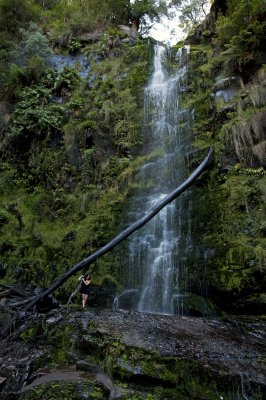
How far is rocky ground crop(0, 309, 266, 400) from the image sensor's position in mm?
4133

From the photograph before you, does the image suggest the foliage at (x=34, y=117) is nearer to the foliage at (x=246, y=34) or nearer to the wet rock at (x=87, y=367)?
the foliage at (x=246, y=34)

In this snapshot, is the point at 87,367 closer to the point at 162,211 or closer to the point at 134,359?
the point at 134,359

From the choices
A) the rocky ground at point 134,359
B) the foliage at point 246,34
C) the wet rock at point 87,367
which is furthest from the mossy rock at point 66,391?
the foliage at point 246,34

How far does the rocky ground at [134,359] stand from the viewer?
13.6ft

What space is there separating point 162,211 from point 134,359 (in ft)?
18.2

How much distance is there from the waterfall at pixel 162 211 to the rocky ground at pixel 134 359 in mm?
2069

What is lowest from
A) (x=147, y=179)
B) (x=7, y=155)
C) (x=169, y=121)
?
(x=147, y=179)

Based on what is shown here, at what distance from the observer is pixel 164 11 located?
819 inches

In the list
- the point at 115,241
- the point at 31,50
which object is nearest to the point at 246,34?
the point at 115,241

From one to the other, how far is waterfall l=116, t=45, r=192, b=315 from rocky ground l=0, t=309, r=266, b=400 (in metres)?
2.07

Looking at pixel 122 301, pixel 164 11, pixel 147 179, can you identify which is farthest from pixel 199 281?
pixel 164 11

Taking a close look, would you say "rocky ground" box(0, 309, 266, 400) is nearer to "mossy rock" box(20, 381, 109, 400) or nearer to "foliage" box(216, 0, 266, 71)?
"mossy rock" box(20, 381, 109, 400)

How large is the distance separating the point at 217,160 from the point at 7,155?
7.86 m

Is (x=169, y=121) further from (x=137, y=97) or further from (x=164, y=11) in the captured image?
(x=164, y=11)
